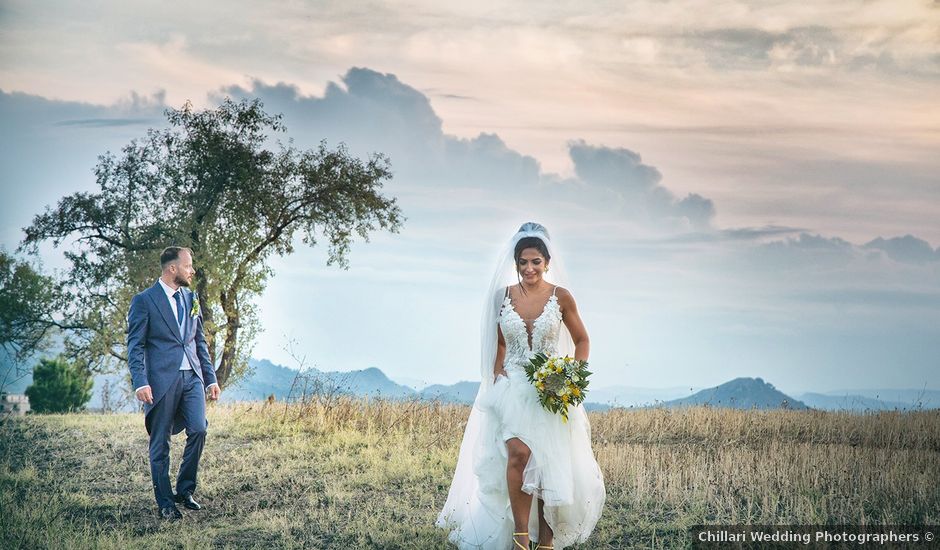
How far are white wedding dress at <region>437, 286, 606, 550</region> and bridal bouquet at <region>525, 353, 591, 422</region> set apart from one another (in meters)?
0.17

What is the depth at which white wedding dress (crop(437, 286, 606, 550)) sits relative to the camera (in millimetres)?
7562

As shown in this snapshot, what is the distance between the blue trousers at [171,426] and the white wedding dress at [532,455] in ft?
11.5

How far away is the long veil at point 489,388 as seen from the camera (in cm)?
795

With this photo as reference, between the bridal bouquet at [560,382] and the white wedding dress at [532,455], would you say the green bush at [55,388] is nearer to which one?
the white wedding dress at [532,455]

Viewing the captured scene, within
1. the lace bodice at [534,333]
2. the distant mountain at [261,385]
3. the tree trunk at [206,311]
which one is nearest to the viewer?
the lace bodice at [534,333]

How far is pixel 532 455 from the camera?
24.8 feet

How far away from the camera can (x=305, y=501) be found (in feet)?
35.4

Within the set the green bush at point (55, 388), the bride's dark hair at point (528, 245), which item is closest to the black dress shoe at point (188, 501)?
the bride's dark hair at point (528, 245)

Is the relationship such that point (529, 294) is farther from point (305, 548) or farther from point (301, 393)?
point (301, 393)

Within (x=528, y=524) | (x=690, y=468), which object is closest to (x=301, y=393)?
(x=690, y=468)

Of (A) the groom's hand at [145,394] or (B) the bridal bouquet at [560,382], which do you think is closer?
(B) the bridal bouquet at [560,382]

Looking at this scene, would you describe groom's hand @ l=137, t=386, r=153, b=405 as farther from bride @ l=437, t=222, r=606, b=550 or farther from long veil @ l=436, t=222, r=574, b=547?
bride @ l=437, t=222, r=606, b=550

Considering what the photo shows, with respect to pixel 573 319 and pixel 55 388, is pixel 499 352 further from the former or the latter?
pixel 55 388

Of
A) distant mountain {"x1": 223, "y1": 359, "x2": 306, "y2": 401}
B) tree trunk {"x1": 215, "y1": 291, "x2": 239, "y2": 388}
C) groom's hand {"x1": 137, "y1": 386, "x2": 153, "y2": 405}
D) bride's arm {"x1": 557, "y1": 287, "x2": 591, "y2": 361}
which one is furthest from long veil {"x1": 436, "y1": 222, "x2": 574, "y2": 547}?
tree trunk {"x1": 215, "y1": 291, "x2": 239, "y2": 388}
